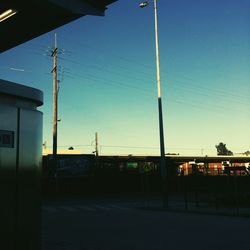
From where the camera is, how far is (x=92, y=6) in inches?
174

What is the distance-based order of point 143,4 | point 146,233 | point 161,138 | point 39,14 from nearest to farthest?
point 39,14, point 146,233, point 161,138, point 143,4

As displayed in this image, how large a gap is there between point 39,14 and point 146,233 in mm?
9022

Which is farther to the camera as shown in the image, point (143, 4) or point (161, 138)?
point (143, 4)

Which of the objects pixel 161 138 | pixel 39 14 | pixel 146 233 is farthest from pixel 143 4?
pixel 39 14

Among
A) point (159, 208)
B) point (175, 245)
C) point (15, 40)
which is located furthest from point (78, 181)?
point (15, 40)

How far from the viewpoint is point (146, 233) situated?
11945 millimetres

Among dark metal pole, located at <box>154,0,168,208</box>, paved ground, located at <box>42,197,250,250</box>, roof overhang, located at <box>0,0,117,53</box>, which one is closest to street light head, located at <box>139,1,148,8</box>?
dark metal pole, located at <box>154,0,168,208</box>

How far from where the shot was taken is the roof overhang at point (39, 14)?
405 cm

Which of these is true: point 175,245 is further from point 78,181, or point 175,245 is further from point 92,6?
point 78,181

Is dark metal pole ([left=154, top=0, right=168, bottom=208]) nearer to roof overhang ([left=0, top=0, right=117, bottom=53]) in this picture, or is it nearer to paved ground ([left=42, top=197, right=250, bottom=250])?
paved ground ([left=42, top=197, right=250, bottom=250])

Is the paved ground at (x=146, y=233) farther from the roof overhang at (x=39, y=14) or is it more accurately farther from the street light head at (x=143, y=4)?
the street light head at (x=143, y=4)

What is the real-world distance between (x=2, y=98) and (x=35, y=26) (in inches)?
116

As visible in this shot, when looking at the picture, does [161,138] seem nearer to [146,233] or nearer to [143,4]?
[143,4]

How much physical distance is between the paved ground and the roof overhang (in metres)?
6.24
